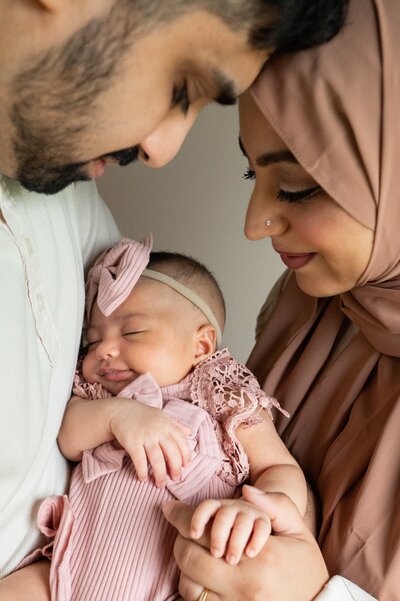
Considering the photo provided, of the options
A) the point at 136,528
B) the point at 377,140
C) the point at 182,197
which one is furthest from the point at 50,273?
the point at 182,197

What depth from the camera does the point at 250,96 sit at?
133 cm

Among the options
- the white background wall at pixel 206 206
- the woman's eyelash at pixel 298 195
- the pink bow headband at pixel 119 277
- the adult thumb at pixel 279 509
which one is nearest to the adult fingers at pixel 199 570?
the adult thumb at pixel 279 509

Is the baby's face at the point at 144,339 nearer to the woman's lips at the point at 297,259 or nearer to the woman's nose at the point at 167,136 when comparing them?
the woman's lips at the point at 297,259

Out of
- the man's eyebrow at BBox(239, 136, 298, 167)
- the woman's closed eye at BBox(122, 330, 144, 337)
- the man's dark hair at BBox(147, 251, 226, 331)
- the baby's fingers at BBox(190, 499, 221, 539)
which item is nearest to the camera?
the baby's fingers at BBox(190, 499, 221, 539)

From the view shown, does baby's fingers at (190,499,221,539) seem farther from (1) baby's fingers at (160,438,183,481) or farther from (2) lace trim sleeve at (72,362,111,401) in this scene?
(2) lace trim sleeve at (72,362,111,401)

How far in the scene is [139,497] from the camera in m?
1.33

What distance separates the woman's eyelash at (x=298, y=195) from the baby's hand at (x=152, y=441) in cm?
44

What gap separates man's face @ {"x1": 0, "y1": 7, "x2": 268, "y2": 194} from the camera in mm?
1119

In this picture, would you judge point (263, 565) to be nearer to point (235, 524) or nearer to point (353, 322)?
point (235, 524)

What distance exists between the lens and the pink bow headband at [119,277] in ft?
4.85

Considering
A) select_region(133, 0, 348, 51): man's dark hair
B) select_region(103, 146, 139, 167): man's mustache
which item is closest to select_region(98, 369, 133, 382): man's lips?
select_region(103, 146, 139, 167): man's mustache

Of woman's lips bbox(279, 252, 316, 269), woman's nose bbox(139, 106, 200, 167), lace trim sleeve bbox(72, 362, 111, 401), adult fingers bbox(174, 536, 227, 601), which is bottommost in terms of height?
adult fingers bbox(174, 536, 227, 601)

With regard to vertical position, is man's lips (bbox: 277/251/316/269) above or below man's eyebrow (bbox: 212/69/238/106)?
below

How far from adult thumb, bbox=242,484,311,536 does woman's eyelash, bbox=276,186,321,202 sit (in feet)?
1.63
